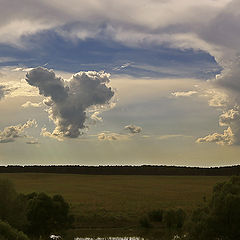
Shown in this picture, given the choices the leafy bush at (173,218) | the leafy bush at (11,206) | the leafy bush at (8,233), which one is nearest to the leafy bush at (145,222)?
the leafy bush at (173,218)

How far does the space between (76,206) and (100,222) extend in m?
13.3

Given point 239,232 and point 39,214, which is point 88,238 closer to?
point 39,214

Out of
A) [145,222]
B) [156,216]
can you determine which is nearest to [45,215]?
[145,222]

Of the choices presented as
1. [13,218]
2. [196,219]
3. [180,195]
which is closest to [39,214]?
[13,218]

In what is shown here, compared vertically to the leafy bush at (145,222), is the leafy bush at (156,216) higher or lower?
higher

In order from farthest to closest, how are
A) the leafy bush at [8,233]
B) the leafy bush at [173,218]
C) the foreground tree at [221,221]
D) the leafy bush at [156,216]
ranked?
1. the leafy bush at [156,216]
2. the leafy bush at [173,218]
3. the foreground tree at [221,221]
4. the leafy bush at [8,233]

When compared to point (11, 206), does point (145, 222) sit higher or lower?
lower

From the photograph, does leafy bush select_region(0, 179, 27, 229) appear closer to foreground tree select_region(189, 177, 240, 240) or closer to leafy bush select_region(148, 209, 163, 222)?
foreground tree select_region(189, 177, 240, 240)

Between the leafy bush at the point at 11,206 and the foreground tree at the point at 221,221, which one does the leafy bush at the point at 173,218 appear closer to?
the leafy bush at the point at 11,206

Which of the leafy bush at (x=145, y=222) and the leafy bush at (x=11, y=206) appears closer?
the leafy bush at (x=11, y=206)

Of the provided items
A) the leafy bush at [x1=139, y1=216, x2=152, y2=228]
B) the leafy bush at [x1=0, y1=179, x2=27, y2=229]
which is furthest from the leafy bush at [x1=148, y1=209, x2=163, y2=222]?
the leafy bush at [x1=0, y1=179, x2=27, y2=229]

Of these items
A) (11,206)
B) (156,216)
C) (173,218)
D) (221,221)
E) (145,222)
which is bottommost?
(145,222)

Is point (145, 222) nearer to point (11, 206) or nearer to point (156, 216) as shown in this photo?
point (156, 216)

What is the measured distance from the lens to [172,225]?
67.9 metres
